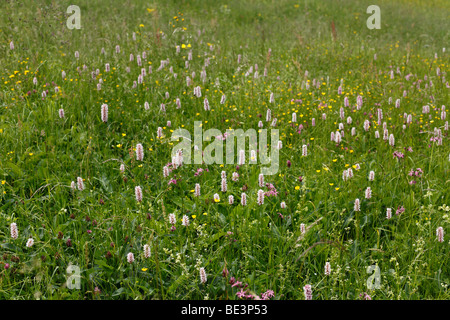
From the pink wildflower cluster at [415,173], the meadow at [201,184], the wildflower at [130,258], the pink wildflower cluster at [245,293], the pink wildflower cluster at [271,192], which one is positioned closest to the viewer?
the pink wildflower cluster at [245,293]

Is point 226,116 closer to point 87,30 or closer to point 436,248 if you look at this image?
point 436,248

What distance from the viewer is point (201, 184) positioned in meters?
3.45

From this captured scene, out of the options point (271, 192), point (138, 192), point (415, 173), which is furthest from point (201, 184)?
point (415, 173)

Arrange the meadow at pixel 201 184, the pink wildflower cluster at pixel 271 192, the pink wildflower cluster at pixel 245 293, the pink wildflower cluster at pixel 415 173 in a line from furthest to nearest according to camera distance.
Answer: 1. the pink wildflower cluster at pixel 415 173
2. the pink wildflower cluster at pixel 271 192
3. the meadow at pixel 201 184
4. the pink wildflower cluster at pixel 245 293

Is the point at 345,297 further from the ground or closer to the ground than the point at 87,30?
closer to the ground

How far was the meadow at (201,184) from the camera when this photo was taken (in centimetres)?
248

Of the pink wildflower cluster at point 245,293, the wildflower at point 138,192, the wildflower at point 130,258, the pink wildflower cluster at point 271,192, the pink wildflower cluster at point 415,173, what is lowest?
the pink wildflower cluster at point 245,293

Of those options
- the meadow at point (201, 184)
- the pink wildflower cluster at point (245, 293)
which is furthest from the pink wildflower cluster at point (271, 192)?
the pink wildflower cluster at point (245, 293)

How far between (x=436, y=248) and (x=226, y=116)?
8.57ft

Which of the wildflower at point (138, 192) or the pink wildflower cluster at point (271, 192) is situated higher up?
the wildflower at point (138, 192)

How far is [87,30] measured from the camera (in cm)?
708

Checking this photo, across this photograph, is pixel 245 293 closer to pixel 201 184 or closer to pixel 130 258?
pixel 130 258

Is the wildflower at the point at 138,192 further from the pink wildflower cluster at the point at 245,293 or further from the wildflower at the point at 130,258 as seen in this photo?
the pink wildflower cluster at the point at 245,293

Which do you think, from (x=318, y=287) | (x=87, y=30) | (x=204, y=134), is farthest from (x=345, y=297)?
(x=87, y=30)
